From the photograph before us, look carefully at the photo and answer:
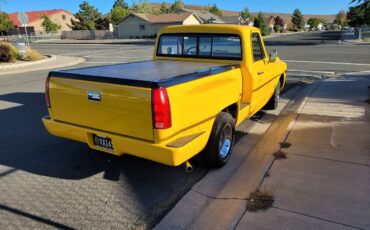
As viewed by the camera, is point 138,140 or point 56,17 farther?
point 56,17

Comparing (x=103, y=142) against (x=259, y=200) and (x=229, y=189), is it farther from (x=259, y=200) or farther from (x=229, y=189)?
(x=259, y=200)

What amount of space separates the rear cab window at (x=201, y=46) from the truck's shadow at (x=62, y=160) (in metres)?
1.91

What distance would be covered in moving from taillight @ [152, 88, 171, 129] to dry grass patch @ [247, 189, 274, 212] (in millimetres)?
1199

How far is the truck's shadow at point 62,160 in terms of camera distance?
4.21m

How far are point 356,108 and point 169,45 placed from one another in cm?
418

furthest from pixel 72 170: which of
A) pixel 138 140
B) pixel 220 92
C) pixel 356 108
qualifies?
pixel 356 108

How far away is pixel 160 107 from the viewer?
3141 millimetres

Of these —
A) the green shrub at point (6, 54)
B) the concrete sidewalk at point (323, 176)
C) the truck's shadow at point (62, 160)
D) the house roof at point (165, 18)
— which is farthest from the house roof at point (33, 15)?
the concrete sidewalk at point (323, 176)

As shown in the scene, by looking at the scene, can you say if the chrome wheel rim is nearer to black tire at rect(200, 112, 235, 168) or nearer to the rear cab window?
black tire at rect(200, 112, 235, 168)

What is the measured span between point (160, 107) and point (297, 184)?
74.0 inches

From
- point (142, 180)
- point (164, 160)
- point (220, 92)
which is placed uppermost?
point (220, 92)

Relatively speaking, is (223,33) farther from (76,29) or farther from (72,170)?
(76,29)

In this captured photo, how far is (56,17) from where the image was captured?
88.9m

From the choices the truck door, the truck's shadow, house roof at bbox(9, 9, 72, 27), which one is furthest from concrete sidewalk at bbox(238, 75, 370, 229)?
house roof at bbox(9, 9, 72, 27)
